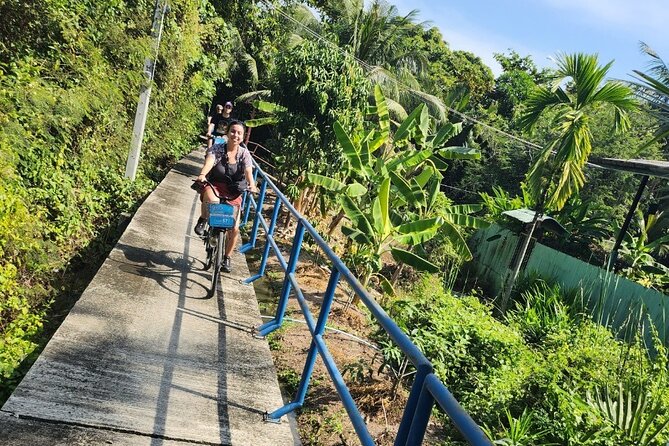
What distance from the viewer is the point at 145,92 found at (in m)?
8.90

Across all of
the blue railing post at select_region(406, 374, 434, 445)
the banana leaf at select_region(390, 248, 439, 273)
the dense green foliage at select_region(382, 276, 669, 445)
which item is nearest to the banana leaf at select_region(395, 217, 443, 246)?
the banana leaf at select_region(390, 248, 439, 273)

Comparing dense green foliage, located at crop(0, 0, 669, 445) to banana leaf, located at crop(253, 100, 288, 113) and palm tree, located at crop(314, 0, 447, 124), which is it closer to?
banana leaf, located at crop(253, 100, 288, 113)

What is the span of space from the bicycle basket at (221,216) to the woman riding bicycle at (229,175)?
190mm

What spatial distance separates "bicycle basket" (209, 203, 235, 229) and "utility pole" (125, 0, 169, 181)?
4190 mm

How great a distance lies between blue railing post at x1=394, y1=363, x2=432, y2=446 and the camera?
5.94ft

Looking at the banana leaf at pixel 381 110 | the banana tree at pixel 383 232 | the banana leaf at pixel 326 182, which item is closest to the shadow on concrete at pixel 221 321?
the banana tree at pixel 383 232

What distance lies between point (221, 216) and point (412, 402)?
A: 376 cm

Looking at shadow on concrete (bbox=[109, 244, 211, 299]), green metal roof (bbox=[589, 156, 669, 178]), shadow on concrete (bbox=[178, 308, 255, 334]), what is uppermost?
green metal roof (bbox=[589, 156, 669, 178])

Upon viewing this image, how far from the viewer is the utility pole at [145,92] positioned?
28.2 feet

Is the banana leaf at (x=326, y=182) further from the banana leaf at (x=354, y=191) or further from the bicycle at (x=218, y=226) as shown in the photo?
the bicycle at (x=218, y=226)

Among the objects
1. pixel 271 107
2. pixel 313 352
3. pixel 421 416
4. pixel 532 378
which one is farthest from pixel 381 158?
pixel 421 416

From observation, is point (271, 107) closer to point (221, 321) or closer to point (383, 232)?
point (383, 232)

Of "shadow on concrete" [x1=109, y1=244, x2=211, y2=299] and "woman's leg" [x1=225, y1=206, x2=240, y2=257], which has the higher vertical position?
"woman's leg" [x1=225, y1=206, x2=240, y2=257]

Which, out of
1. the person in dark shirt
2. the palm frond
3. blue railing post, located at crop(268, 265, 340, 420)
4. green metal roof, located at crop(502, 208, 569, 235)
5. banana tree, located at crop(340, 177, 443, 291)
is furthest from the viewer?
the palm frond
